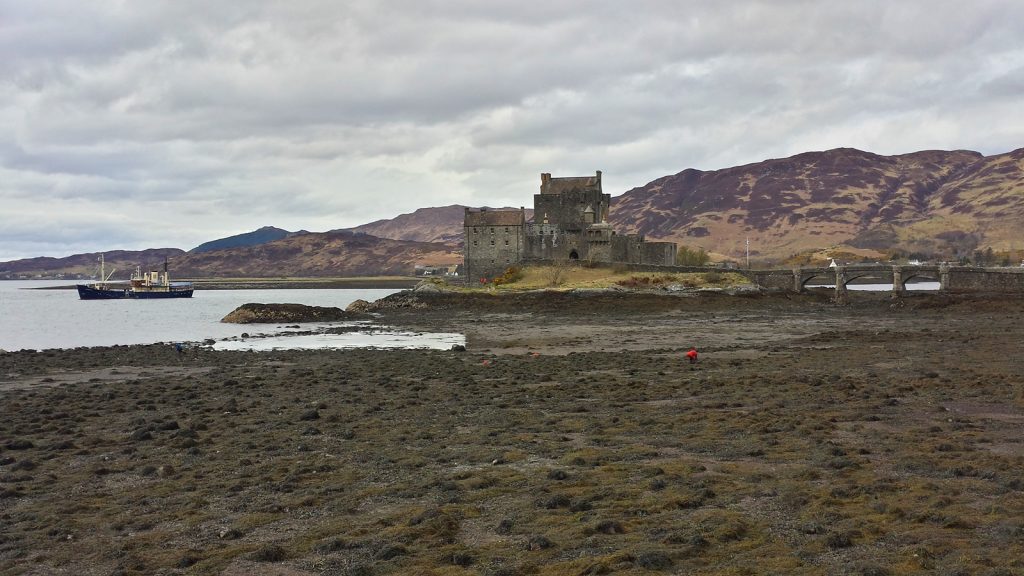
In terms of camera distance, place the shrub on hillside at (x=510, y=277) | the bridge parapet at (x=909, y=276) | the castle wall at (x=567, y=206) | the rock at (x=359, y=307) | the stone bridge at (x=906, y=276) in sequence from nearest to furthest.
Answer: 1. the bridge parapet at (x=909, y=276)
2. the stone bridge at (x=906, y=276)
3. the rock at (x=359, y=307)
4. the shrub on hillside at (x=510, y=277)
5. the castle wall at (x=567, y=206)

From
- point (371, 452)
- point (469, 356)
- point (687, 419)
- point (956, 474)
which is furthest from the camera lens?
point (469, 356)

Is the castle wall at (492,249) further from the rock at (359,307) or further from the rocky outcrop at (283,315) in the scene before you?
the rocky outcrop at (283,315)

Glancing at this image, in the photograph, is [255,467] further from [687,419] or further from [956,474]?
[956,474]

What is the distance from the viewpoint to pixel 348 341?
49.7 m

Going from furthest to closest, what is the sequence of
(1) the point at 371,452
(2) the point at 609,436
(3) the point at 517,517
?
(2) the point at 609,436, (1) the point at 371,452, (3) the point at 517,517

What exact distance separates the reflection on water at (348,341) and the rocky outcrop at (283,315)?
17.0 meters

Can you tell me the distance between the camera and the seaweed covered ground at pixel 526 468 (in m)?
9.87

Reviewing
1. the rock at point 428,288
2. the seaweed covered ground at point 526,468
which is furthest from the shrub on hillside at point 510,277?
the seaweed covered ground at point 526,468

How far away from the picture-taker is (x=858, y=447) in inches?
603

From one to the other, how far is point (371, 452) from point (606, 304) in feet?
196

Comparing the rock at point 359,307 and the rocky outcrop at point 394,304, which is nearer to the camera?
the rock at point 359,307

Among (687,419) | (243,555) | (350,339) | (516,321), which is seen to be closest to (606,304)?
(516,321)

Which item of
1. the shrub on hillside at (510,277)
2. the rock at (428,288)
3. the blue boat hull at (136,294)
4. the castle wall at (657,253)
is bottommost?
the blue boat hull at (136,294)

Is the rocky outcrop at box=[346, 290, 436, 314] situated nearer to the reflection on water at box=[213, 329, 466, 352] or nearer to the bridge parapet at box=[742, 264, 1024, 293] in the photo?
the reflection on water at box=[213, 329, 466, 352]
